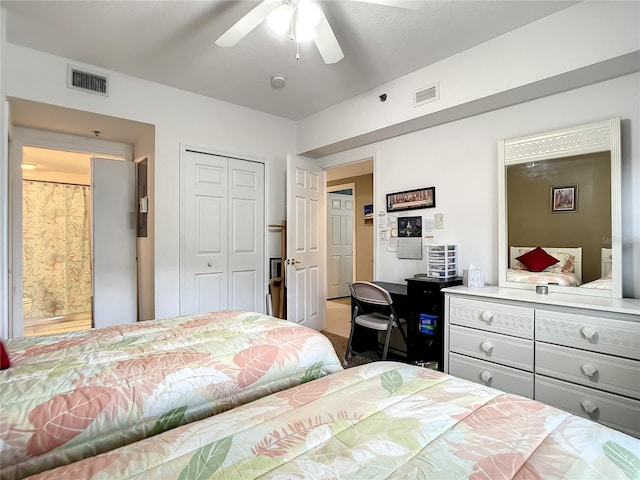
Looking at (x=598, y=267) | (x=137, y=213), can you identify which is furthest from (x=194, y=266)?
(x=598, y=267)

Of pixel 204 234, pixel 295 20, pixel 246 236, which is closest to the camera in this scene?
pixel 295 20

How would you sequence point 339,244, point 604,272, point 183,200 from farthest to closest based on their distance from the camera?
point 339,244 < point 183,200 < point 604,272

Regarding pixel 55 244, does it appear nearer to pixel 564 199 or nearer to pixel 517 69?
pixel 517 69

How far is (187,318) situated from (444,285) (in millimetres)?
1934

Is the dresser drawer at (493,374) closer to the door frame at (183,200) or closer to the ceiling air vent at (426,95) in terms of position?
the ceiling air vent at (426,95)

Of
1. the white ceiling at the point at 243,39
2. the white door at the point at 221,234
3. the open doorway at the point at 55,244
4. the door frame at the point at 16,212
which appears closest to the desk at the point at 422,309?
the white door at the point at 221,234

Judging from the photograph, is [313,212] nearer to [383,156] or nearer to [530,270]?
[383,156]

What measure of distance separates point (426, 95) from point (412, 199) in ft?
3.14

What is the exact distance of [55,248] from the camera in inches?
184

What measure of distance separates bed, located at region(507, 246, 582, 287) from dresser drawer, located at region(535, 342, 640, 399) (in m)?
0.57

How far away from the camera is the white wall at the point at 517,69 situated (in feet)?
6.33

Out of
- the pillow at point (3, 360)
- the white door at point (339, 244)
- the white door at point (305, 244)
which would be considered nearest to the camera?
the pillow at point (3, 360)

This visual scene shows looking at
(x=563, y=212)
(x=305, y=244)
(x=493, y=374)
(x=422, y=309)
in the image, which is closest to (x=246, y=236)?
(x=305, y=244)

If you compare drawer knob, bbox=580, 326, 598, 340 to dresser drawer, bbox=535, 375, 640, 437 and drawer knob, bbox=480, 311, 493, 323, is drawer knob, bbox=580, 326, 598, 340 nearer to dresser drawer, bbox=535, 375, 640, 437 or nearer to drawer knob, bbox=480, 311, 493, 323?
dresser drawer, bbox=535, 375, 640, 437
